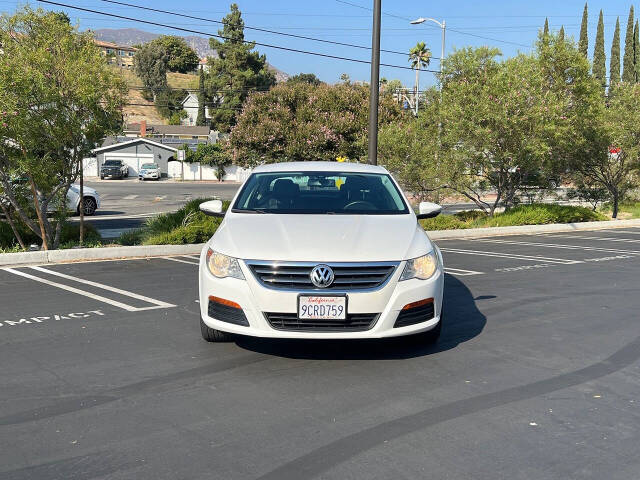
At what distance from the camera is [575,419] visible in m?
4.54

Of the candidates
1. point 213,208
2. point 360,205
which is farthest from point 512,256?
point 213,208

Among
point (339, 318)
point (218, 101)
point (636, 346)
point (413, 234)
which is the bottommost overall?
point (636, 346)

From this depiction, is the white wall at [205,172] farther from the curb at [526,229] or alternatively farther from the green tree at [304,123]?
the curb at [526,229]

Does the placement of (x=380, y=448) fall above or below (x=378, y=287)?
below

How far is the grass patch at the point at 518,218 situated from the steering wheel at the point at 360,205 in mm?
11847

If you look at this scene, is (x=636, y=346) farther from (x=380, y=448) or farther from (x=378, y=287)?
(x=380, y=448)

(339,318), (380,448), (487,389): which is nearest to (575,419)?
(487,389)

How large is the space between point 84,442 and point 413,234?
311cm

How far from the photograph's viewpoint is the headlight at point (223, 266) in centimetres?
547

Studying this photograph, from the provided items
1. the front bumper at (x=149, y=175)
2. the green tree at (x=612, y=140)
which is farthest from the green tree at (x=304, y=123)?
the front bumper at (x=149, y=175)

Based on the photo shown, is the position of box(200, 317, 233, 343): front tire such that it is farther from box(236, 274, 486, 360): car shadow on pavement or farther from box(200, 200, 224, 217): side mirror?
box(200, 200, 224, 217): side mirror

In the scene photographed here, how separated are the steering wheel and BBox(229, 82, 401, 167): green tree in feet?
92.5

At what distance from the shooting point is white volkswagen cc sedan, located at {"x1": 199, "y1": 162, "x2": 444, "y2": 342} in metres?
5.27

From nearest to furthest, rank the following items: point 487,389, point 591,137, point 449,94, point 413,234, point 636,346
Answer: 1. point 487,389
2. point 413,234
3. point 636,346
4. point 449,94
5. point 591,137
